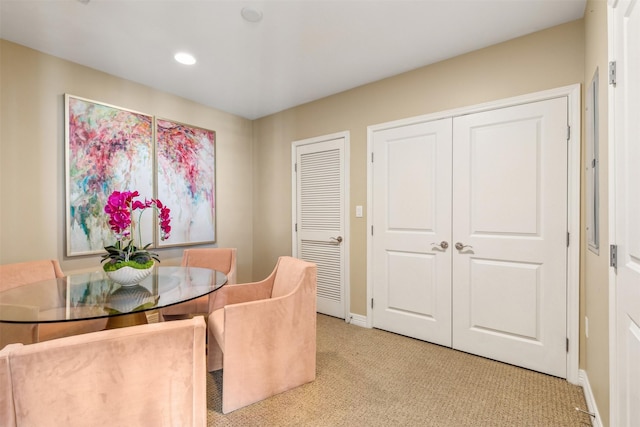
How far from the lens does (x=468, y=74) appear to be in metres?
2.45

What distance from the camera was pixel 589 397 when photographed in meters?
1.79

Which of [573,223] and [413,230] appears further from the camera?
[413,230]

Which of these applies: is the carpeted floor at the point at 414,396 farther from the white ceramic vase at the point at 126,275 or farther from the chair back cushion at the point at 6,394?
the chair back cushion at the point at 6,394

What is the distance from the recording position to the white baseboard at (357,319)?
3075 millimetres

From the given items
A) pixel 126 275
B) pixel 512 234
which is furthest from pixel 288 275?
pixel 512 234

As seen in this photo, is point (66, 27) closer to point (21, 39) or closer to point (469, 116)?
point (21, 39)

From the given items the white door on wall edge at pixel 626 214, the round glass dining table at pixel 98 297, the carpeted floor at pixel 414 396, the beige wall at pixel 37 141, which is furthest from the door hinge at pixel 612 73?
the beige wall at pixel 37 141

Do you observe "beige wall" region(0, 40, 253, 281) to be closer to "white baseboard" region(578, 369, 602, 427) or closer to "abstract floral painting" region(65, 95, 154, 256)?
"abstract floral painting" region(65, 95, 154, 256)

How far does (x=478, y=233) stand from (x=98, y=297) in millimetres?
2605

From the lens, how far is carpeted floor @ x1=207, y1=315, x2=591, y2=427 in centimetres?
167

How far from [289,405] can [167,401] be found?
3.32ft

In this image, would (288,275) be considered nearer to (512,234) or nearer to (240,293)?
(240,293)

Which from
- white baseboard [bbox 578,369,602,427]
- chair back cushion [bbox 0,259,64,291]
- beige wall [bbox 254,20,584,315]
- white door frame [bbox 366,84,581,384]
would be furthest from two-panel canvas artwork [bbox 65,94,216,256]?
white baseboard [bbox 578,369,602,427]

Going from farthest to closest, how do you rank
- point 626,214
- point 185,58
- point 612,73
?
point 185,58, point 612,73, point 626,214
